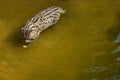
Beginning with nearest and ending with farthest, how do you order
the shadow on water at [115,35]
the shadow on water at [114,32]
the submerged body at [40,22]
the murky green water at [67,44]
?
the murky green water at [67,44] < the shadow on water at [115,35] < the shadow on water at [114,32] < the submerged body at [40,22]

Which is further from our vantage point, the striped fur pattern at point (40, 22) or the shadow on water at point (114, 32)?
the striped fur pattern at point (40, 22)

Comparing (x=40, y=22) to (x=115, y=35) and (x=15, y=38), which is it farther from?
(x=115, y=35)

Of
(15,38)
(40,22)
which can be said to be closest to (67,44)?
(40,22)

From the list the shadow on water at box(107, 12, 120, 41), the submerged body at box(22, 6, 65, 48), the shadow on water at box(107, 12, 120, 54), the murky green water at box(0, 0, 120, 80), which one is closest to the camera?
the murky green water at box(0, 0, 120, 80)

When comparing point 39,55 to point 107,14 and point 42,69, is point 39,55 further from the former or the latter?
point 107,14

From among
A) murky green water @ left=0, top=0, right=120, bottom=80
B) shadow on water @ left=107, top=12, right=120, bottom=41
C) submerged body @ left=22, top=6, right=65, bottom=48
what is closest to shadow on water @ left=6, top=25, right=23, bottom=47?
murky green water @ left=0, top=0, right=120, bottom=80

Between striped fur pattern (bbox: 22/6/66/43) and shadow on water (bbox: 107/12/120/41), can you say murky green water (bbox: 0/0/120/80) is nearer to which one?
shadow on water (bbox: 107/12/120/41)

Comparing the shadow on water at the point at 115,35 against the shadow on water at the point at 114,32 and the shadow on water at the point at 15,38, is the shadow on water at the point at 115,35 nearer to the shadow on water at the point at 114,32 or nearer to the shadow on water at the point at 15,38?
the shadow on water at the point at 114,32

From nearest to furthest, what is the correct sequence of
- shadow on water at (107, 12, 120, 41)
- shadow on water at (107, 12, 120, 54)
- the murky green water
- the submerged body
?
the murky green water, shadow on water at (107, 12, 120, 54), shadow on water at (107, 12, 120, 41), the submerged body

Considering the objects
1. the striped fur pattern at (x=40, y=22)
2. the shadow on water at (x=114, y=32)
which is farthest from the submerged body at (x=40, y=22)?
the shadow on water at (x=114, y=32)
